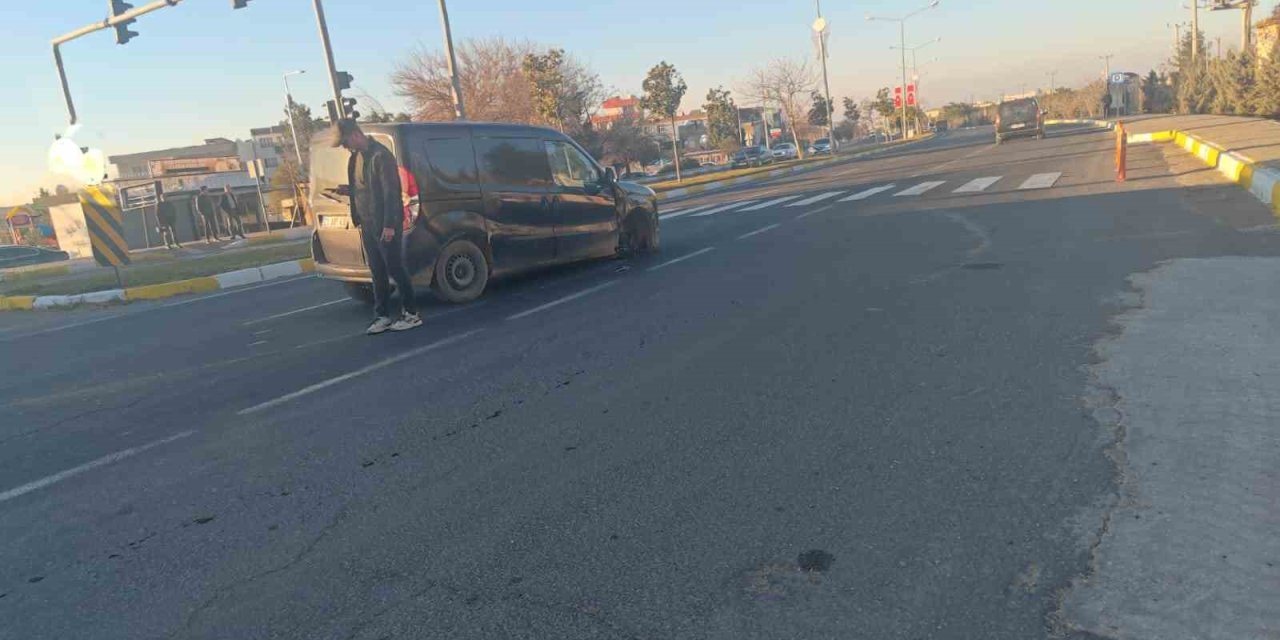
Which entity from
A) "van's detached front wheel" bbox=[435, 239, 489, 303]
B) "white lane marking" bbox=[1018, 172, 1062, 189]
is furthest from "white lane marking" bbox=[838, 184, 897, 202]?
"van's detached front wheel" bbox=[435, 239, 489, 303]

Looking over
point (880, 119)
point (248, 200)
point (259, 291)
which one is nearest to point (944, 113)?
point (880, 119)

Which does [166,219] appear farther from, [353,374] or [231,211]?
[353,374]

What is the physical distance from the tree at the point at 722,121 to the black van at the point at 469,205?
64194 mm

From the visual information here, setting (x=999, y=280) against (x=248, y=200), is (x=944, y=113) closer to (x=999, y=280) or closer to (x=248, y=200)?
(x=248, y=200)

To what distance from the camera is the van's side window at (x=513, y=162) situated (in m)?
8.71

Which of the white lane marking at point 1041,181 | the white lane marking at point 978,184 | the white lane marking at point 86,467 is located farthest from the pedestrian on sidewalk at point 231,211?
the white lane marking at point 86,467

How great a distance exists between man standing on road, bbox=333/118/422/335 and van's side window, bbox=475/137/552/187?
5.29ft

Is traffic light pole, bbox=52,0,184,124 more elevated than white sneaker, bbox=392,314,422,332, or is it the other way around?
traffic light pole, bbox=52,0,184,124

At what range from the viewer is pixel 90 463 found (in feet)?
14.5

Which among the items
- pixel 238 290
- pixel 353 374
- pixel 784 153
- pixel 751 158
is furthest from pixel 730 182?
pixel 784 153

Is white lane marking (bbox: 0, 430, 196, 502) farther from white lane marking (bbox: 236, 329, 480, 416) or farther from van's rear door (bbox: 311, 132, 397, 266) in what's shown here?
van's rear door (bbox: 311, 132, 397, 266)

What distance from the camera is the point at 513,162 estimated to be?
29.6ft

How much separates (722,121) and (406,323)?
71.9 meters

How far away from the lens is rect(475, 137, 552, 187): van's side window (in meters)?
8.71
